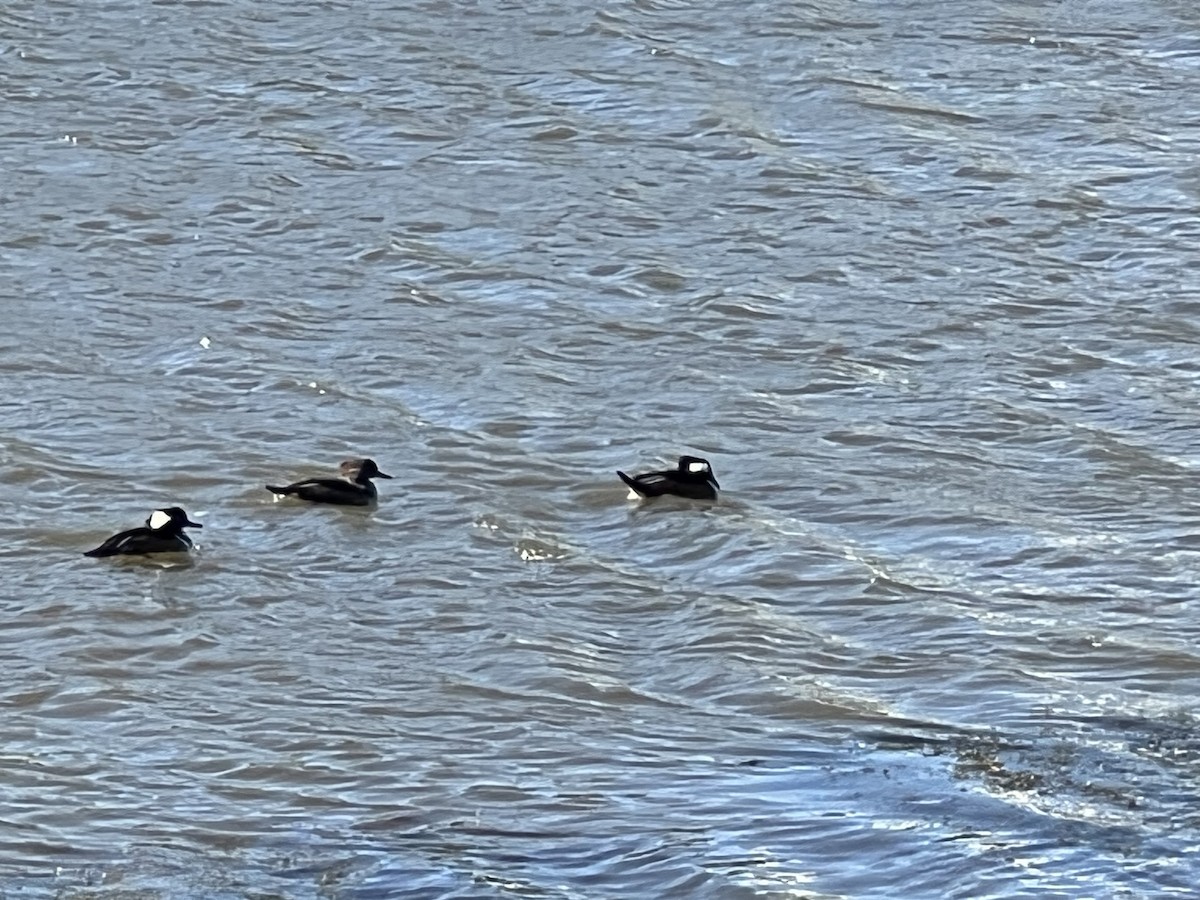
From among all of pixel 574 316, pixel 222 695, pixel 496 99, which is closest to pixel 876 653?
pixel 222 695

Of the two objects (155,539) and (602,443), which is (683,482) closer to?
(602,443)

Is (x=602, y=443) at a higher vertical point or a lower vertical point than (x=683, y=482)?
lower

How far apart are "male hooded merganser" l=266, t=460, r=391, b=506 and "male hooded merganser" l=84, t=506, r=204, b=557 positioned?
66cm

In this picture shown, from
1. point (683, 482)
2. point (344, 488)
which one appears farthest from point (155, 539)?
point (683, 482)

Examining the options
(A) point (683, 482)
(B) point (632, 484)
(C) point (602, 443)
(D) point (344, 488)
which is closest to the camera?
(D) point (344, 488)

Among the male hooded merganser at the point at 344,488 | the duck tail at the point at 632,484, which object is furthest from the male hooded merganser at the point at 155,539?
the duck tail at the point at 632,484

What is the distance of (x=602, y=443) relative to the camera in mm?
14133

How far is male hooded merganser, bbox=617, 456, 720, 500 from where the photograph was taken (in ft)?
42.9

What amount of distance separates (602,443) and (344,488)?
1714mm

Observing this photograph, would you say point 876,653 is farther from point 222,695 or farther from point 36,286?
point 36,286

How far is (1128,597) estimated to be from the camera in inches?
472

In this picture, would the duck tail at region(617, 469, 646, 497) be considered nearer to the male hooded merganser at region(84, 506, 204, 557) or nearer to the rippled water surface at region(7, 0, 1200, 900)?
the rippled water surface at region(7, 0, 1200, 900)

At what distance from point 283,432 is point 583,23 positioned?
7234 mm

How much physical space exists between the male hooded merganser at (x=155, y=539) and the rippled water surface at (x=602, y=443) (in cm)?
11
